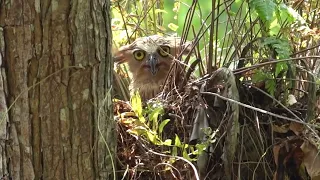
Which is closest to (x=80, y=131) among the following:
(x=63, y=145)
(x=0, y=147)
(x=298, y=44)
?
(x=63, y=145)

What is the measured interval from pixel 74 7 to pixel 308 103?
2.58ft

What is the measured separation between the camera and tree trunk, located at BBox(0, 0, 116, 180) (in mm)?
1190

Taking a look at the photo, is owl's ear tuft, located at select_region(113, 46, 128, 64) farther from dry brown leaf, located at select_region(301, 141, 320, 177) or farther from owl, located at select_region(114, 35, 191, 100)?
dry brown leaf, located at select_region(301, 141, 320, 177)

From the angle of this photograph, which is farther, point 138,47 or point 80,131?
point 138,47

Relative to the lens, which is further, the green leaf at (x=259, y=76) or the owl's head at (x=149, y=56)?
the owl's head at (x=149, y=56)

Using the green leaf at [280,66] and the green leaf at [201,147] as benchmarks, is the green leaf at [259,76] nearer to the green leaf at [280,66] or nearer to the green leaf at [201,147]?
the green leaf at [280,66]

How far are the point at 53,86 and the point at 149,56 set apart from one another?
128cm

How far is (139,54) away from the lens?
8.20ft

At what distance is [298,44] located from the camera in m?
1.83

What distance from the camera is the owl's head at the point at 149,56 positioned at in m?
2.38

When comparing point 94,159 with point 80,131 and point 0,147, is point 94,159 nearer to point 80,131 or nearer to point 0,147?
point 80,131

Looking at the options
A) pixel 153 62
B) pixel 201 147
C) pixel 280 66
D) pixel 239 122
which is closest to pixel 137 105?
pixel 201 147

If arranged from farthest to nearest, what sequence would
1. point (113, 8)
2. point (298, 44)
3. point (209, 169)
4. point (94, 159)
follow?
point (113, 8) → point (298, 44) → point (209, 169) → point (94, 159)

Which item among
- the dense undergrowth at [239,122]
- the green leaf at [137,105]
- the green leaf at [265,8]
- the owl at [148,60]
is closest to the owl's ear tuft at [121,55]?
the owl at [148,60]
